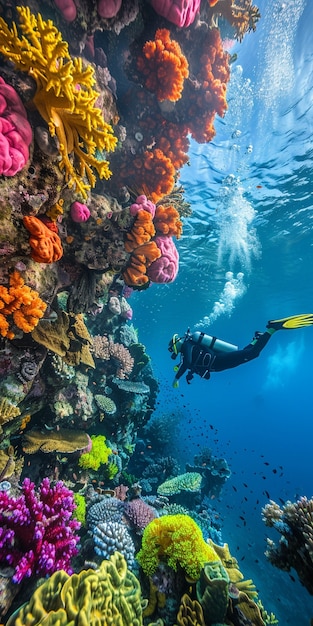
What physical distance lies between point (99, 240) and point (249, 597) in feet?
20.2

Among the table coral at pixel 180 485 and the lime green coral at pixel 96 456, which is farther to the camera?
the table coral at pixel 180 485

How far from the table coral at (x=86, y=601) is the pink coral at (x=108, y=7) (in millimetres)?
7608

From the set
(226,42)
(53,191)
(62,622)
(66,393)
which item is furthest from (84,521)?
(226,42)

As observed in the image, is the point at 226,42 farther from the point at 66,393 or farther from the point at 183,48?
the point at 66,393

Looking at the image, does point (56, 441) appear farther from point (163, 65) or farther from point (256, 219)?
point (256, 219)

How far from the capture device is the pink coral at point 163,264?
19.1 feet

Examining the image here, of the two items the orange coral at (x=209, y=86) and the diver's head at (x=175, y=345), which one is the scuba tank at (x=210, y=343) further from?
the orange coral at (x=209, y=86)

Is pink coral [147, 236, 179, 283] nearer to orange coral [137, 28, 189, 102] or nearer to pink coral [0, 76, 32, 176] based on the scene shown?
orange coral [137, 28, 189, 102]

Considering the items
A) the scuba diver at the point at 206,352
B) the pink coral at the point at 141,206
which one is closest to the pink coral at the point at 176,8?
the pink coral at the point at 141,206

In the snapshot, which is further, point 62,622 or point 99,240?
point 99,240

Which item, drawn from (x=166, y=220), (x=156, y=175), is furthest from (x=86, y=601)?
(x=156, y=175)

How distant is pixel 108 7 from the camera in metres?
4.41

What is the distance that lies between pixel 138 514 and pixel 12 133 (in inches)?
252

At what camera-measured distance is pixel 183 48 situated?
6289 mm
